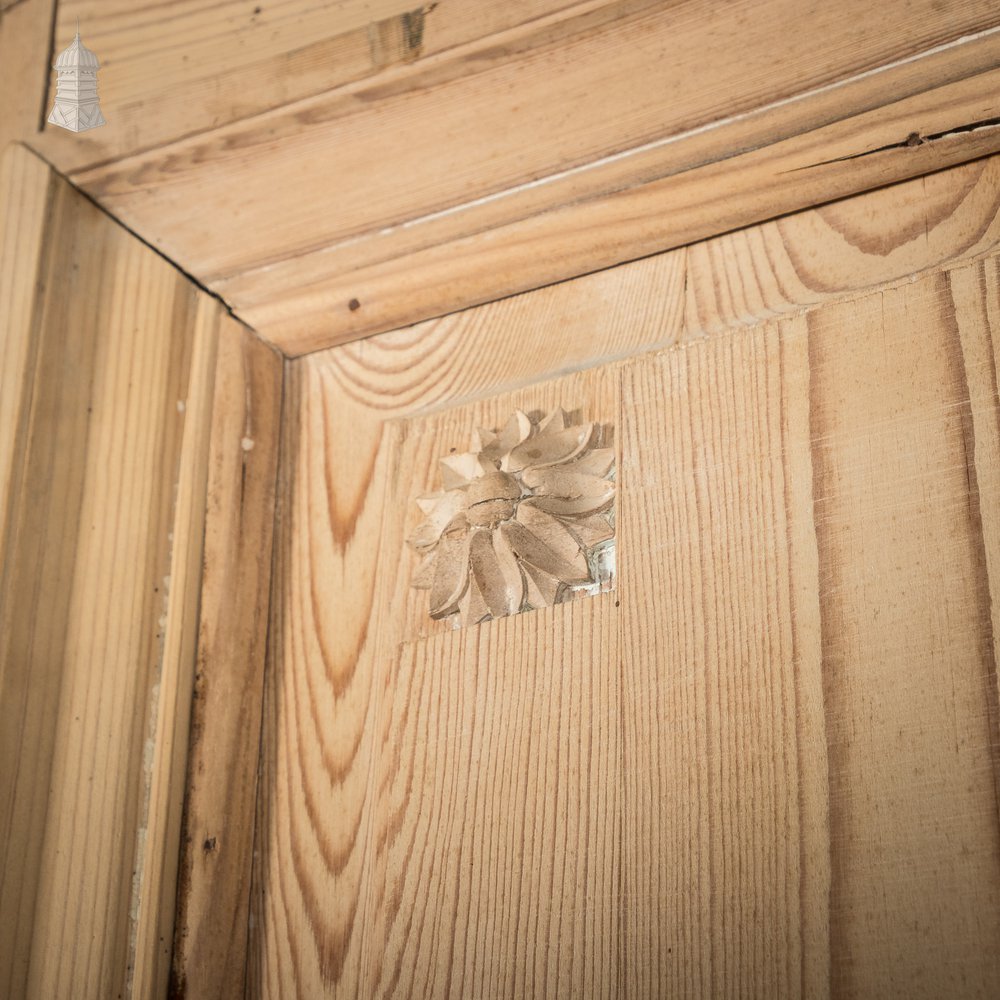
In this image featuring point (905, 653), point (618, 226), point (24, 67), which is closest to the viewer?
point (905, 653)

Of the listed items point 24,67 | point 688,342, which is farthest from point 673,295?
point 24,67

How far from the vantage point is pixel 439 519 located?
1007 millimetres

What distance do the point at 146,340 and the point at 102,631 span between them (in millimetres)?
259

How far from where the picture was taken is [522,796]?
34.5 inches

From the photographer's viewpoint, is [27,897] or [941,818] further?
[27,897]

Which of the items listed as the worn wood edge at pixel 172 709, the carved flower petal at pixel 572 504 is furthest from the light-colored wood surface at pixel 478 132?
the carved flower petal at pixel 572 504

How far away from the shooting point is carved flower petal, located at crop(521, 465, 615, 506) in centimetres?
95

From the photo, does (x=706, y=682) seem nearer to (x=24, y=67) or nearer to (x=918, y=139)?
(x=918, y=139)

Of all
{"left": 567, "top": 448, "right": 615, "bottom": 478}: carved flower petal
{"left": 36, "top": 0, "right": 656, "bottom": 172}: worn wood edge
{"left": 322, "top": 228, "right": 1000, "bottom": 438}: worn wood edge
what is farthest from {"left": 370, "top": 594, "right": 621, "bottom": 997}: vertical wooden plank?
{"left": 36, "top": 0, "right": 656, "bottom": 172}: worn wood edge

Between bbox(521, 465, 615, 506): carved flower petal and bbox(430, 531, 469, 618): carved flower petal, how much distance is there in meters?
0.07

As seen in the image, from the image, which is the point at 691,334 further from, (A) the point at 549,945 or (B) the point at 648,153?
(A) the point at 549,945

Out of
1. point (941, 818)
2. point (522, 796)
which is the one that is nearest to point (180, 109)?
point (522, 796)

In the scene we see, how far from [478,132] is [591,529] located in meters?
0.33

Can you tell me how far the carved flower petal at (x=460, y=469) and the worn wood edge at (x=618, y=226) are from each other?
6.4 inches
